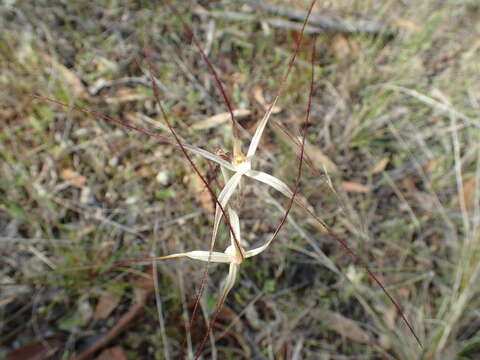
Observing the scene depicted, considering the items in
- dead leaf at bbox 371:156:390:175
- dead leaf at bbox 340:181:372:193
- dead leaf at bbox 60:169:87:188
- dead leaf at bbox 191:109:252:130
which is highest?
dead leaf at bbox 191:109:252:130

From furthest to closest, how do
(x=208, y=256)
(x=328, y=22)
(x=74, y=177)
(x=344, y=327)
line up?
(x=328, y=22) → (x=74, y=177) → (x=344, y=327) → (x=208, y=256)

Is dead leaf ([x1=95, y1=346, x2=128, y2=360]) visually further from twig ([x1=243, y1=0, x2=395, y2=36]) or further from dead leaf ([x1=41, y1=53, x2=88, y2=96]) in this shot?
twig ([x1=243, y1=0, x2=395, y2=36])

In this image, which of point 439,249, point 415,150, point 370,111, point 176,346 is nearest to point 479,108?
point 415,150

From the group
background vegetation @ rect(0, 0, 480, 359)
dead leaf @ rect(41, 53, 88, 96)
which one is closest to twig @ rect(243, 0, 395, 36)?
background vegetation @ rect(0, 0, 480, 359)

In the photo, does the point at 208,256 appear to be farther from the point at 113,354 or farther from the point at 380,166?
the point at 380,166

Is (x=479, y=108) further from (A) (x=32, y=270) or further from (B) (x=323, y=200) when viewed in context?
(A) (x=32, y=270)

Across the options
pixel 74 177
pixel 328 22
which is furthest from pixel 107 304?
pixel 328 22

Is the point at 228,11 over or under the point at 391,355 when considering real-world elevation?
over
